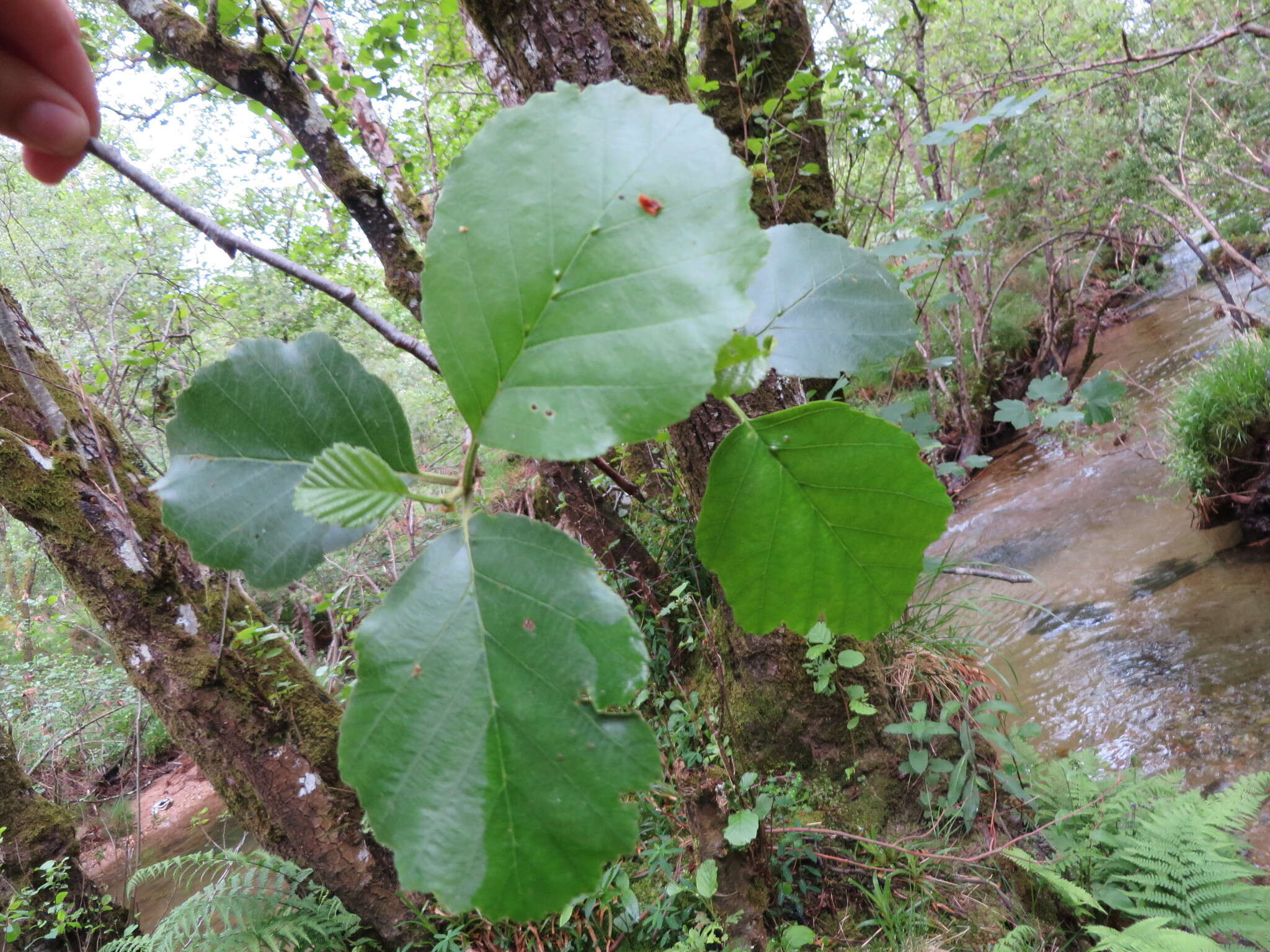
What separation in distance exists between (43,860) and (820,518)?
5.40 metres

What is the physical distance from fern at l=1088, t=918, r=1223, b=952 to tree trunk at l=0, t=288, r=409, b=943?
8.12ft

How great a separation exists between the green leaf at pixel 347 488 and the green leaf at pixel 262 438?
0.04m

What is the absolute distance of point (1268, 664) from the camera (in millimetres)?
3568

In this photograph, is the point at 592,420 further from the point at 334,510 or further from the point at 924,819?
the point at 924,819

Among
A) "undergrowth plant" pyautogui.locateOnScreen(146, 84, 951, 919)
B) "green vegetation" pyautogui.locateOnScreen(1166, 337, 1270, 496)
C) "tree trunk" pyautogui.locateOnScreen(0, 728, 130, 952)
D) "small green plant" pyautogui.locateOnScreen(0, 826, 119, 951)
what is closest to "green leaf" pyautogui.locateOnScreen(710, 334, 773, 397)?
"undergrowth plant" pyautogui.locateOnScreen(146, 84, 951, 919)

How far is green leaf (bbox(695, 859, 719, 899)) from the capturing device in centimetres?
171

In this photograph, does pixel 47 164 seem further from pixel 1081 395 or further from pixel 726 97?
pixel 1081 395

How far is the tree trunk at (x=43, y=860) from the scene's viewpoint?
3.60m

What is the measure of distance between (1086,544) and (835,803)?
433 cm

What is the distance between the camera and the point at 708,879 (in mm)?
1731

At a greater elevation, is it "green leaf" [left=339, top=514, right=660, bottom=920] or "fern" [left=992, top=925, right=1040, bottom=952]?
"green leaf" [left=339, top=514, right=660, bottom=920]

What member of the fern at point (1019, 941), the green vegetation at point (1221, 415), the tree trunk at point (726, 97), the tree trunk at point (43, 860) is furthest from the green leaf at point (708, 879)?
the green vegetation at point (1221, 415)

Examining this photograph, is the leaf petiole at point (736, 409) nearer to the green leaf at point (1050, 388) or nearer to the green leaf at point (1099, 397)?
the green leaf at point (1050, 388)

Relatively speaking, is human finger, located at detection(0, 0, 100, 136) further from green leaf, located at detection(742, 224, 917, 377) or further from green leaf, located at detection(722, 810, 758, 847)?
green leaf, located at detection(722, 810, 758, 847)
